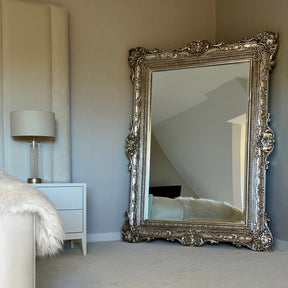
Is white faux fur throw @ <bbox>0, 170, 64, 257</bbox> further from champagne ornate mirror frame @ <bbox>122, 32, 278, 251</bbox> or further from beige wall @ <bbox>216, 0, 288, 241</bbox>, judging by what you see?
beige wall @ <bbox>216, 0, 288, 241</bbox>

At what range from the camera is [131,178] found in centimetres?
372

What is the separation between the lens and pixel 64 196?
122 inches

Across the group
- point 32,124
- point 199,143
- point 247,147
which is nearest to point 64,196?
point 32,124

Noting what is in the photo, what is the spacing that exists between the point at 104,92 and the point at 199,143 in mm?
1033

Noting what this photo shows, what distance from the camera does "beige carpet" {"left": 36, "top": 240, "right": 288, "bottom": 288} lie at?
7.55ft

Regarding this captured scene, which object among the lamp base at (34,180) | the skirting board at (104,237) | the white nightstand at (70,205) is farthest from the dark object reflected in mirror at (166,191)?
the lamp base at (34,180)

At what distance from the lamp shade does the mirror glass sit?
40.6 inches

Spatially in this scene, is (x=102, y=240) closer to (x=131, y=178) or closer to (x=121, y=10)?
(x=131, y=178)

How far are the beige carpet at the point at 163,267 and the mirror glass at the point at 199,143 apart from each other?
37 cm

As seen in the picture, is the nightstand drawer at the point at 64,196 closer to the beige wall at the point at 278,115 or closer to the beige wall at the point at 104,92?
the beige wall at the point at 104,92

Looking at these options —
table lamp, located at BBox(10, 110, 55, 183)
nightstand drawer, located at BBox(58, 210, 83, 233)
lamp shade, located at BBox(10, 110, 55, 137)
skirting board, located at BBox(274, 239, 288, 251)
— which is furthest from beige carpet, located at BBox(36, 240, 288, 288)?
lamp shade, located at BBox(10, 110, 55, 137)

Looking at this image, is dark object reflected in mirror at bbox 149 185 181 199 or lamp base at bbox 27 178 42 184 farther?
dark object reflected in mirror at bbox 149 185 181 199

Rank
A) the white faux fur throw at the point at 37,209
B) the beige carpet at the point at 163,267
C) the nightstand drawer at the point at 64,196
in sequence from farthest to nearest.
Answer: the nightstand drawer at the point at 64,196, the beige carpet at the point at 163,267, the white faux fur throw at the point at 37,209

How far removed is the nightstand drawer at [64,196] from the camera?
3.08 m
